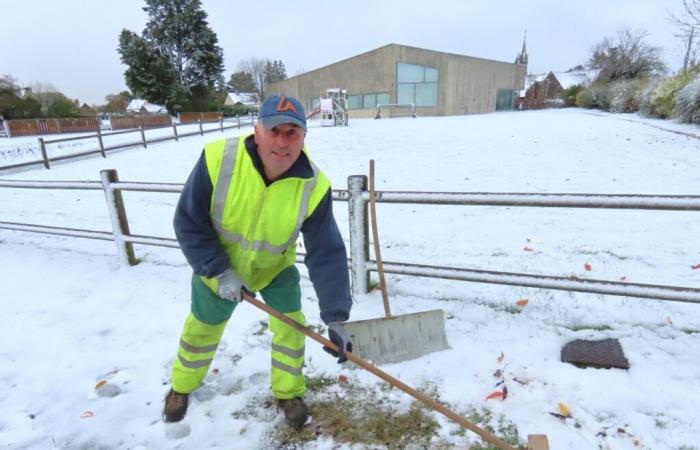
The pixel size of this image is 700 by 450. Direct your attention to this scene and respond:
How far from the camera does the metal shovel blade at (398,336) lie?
9.12 feet

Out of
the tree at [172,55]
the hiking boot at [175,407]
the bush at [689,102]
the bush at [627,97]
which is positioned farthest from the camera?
the tree at [172,55]

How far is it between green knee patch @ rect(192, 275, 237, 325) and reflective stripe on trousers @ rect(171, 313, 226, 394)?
0.16 ft

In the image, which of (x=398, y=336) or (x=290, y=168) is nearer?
(x=290, y=168)

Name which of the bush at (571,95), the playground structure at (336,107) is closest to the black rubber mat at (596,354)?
the playground structure at (336,107)

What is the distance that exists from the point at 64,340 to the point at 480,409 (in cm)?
304

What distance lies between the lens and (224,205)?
2068 millimetres

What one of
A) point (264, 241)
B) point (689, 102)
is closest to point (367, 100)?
point (689, 102)

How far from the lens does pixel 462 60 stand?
33.0m

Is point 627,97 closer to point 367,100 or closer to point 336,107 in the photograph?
point 367,100

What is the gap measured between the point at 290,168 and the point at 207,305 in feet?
2.98

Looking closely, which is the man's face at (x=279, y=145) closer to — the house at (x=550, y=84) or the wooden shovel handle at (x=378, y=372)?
the wooden shovel handle at (x=378, y=372)

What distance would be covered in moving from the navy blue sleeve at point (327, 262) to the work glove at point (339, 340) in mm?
35

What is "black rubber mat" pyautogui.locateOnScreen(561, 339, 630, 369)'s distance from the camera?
2676 millimetres

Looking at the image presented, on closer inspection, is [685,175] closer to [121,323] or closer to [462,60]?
[121,323]
